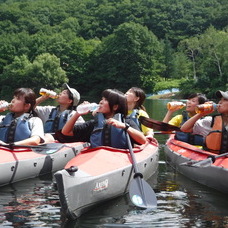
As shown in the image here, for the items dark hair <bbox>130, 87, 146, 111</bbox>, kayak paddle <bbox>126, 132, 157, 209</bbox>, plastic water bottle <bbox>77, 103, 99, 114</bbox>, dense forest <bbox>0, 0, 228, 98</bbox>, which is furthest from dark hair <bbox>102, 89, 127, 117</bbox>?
dense forest <bbox>0, 0, 228, 98</bbox>

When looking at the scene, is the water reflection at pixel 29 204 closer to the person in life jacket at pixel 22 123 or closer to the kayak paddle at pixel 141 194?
the person in life jacket at pixel 22 123

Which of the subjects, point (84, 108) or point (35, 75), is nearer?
point (84, 108)

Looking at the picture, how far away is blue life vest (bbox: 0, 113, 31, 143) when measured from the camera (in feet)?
21.5

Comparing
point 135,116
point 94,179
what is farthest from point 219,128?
point 94,179

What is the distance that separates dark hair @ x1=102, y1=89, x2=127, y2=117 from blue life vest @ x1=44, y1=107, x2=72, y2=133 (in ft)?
9.15

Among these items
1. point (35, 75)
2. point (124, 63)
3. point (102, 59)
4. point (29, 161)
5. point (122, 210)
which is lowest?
point (35, 75)

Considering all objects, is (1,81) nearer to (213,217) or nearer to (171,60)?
(171,60)

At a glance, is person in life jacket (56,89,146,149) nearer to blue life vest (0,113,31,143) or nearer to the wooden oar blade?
the wooden oar blade

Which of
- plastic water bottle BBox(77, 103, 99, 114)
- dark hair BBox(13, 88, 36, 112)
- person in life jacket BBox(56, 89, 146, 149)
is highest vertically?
dark hair BBox(13, 88, 36, 112)

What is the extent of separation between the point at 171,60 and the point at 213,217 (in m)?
60.7

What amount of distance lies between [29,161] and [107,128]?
5.00 feet

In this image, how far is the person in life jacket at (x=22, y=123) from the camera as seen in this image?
650 centimetres

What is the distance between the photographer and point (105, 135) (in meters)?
5.74

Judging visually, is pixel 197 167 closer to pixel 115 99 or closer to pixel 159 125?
pixel 159 125
